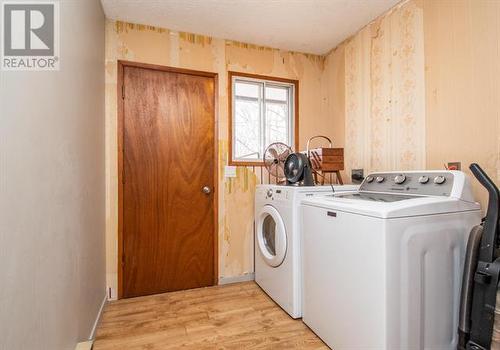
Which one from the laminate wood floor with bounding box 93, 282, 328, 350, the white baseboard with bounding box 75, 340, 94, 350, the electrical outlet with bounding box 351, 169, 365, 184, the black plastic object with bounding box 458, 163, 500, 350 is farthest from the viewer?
the electrical outlet with bounding box 351, 169, 365, 184

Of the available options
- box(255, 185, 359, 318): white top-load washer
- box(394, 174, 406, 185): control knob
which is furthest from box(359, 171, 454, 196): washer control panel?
box(255, 185, 359, 318): white top-load washer

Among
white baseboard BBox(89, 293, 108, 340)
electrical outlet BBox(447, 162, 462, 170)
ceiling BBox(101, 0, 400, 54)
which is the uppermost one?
ceiling BBox(101, 0, 400, 54)

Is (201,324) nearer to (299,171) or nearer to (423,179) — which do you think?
(299,171)

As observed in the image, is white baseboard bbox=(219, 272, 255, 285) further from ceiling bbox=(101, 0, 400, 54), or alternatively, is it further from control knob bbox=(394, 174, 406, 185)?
ceiling bbox=(101, 0, 400, 54)

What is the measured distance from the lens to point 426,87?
1850 millimetres

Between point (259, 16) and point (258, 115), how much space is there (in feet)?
3.01

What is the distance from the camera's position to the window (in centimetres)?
266

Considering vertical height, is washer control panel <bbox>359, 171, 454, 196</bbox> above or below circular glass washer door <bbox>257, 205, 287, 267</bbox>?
above

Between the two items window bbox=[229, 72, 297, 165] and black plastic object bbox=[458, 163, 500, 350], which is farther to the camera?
window bbox=[229, 72, 297, 165]

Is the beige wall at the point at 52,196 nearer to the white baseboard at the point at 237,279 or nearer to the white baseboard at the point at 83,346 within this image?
the white baseboard at the point at 83,346

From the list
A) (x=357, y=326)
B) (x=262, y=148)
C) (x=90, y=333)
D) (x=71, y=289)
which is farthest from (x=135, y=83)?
(x=357, y=326)

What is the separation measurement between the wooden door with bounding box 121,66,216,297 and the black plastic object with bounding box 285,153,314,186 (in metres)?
0.82

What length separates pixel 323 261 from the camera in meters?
1.55

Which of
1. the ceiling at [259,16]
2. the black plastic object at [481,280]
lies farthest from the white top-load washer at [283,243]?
the ceiling at [259,16]
